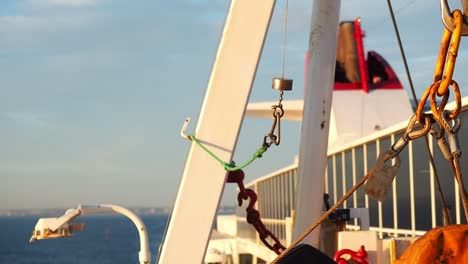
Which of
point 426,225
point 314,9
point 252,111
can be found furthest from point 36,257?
point 314,9

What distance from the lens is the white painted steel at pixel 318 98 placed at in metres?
7.65

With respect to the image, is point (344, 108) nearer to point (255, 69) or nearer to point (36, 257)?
point (255, 69)

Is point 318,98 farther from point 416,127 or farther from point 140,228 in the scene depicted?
point 416,127

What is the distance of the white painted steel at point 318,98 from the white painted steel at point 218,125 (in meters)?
1.96

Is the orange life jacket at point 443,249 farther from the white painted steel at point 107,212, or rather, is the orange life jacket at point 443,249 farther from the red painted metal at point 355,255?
the white painted steel at point 107,212

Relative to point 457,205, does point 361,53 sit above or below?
above

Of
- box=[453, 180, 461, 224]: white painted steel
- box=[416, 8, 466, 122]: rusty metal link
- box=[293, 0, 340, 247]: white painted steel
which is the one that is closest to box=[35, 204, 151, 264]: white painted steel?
box=[293, 0, 340, 247]: white painted steel

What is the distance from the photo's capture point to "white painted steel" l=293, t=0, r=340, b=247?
7.65 meters

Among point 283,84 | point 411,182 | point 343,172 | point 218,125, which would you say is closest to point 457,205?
point 411,182

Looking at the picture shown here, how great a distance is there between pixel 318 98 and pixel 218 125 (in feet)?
7.10

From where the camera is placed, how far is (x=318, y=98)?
25.4 feet

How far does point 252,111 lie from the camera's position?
34.8 metres

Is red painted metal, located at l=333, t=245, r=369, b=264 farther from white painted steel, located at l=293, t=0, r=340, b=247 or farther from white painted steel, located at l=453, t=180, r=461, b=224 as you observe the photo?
white painted steel, located at l=453, t=180, r=461, b=224

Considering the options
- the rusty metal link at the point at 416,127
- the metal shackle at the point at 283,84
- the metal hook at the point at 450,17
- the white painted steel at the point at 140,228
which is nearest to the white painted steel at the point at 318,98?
the white painted steel at the point at 140,228
